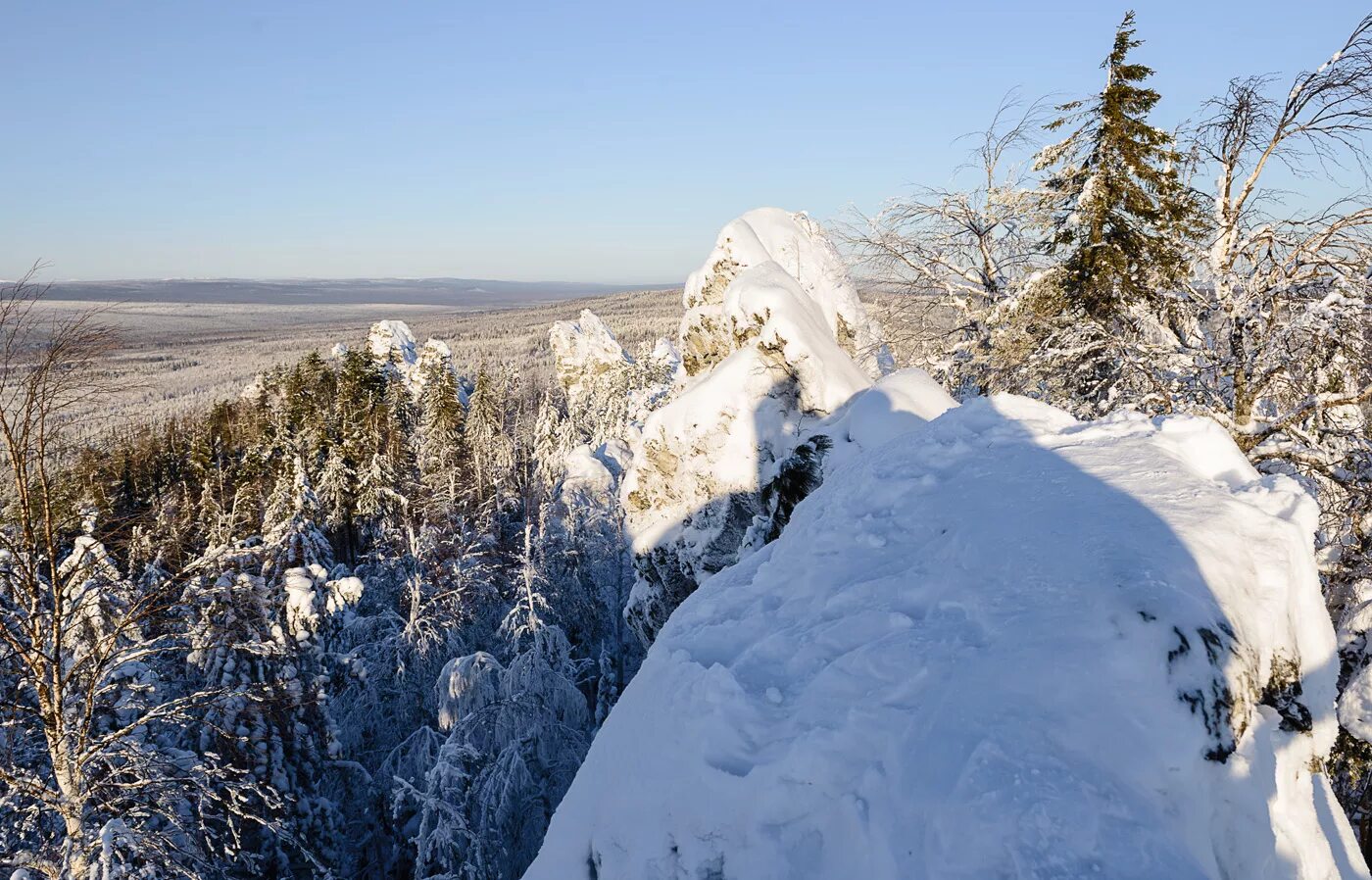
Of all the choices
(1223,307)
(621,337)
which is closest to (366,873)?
(1223,307)

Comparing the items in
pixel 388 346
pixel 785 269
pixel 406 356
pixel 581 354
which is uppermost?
pixel 785 269

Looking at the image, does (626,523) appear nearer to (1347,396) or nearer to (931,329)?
(931,329)

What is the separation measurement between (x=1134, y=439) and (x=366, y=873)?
15.5 metres

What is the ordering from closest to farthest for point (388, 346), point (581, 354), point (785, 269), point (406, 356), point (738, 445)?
1. point (738, 445)
2. point (785, 269)
3. point (388, 346)
4. point (406, 356)
5. point (581, 354)

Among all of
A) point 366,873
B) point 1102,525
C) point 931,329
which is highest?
point 931,329

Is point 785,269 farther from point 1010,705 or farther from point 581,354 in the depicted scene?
point 581,354

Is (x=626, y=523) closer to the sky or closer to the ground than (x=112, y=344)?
closer to the ground

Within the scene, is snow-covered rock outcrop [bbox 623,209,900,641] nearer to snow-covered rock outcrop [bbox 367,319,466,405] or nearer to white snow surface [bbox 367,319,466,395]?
snow-covered rock outcrop [bbox 367,319,466,405]

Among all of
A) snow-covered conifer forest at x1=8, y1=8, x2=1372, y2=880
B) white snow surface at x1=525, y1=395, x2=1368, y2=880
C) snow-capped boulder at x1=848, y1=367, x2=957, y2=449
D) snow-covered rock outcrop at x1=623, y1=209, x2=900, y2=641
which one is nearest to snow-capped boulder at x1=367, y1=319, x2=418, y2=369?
snow-covered conifer forest at x1=8, y1=8, x2=1372, y2=880

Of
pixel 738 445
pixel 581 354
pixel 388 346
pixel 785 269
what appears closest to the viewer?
pixel 738 445

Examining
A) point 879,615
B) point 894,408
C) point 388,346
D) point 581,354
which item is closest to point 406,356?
point 388,346

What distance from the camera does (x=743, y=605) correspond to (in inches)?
188

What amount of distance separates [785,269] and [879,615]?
12080 mm

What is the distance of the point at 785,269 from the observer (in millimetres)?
14867
